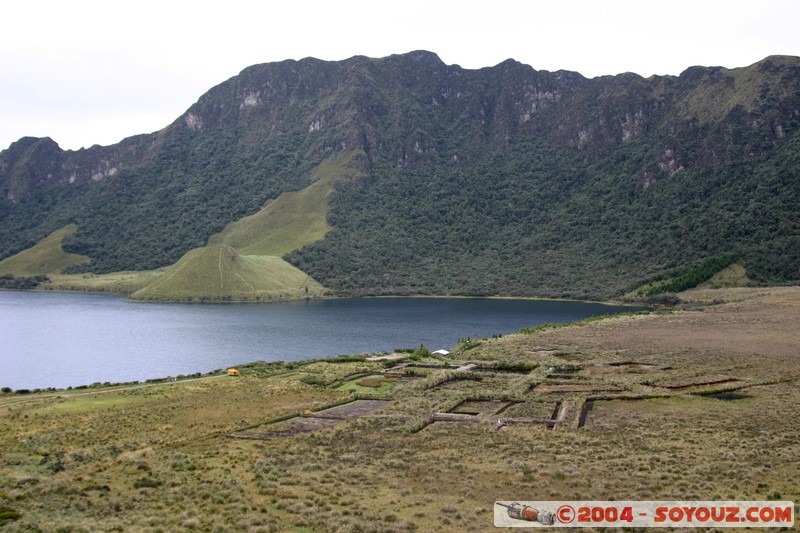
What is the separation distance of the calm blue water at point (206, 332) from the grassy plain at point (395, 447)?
24.8 meters

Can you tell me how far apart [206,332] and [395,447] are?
93033 mm

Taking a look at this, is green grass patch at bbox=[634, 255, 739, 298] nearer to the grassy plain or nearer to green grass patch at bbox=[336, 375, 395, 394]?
the grassy plain

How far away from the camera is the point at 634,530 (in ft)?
90.9

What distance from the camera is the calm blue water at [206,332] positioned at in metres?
93.4

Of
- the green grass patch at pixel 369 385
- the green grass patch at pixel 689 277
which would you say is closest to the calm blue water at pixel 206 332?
the green grass patch at pixel 689 277

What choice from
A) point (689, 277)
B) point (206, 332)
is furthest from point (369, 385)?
point (689, 277)

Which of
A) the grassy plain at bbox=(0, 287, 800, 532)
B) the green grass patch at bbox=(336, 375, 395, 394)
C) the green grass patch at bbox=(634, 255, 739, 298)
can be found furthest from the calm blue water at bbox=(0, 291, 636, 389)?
the green grass patch at bbox=(336, 375, 395, 394)

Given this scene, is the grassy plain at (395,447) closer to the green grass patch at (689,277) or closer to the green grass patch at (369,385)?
the green grass patch at (369,385)

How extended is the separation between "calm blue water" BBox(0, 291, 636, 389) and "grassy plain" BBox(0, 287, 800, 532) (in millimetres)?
24774

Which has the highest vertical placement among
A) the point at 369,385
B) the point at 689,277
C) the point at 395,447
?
the point at 689,277

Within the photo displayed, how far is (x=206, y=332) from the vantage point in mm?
128875

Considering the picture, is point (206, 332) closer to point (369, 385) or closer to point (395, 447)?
point (369, 385)

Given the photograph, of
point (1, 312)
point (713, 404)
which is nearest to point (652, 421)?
point (713, 404)

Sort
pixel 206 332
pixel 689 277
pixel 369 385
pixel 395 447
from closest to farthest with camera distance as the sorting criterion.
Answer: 1. pixel 395 447
2. pixel 369 385
3. pixel 206 332
4. pixel 689 277
